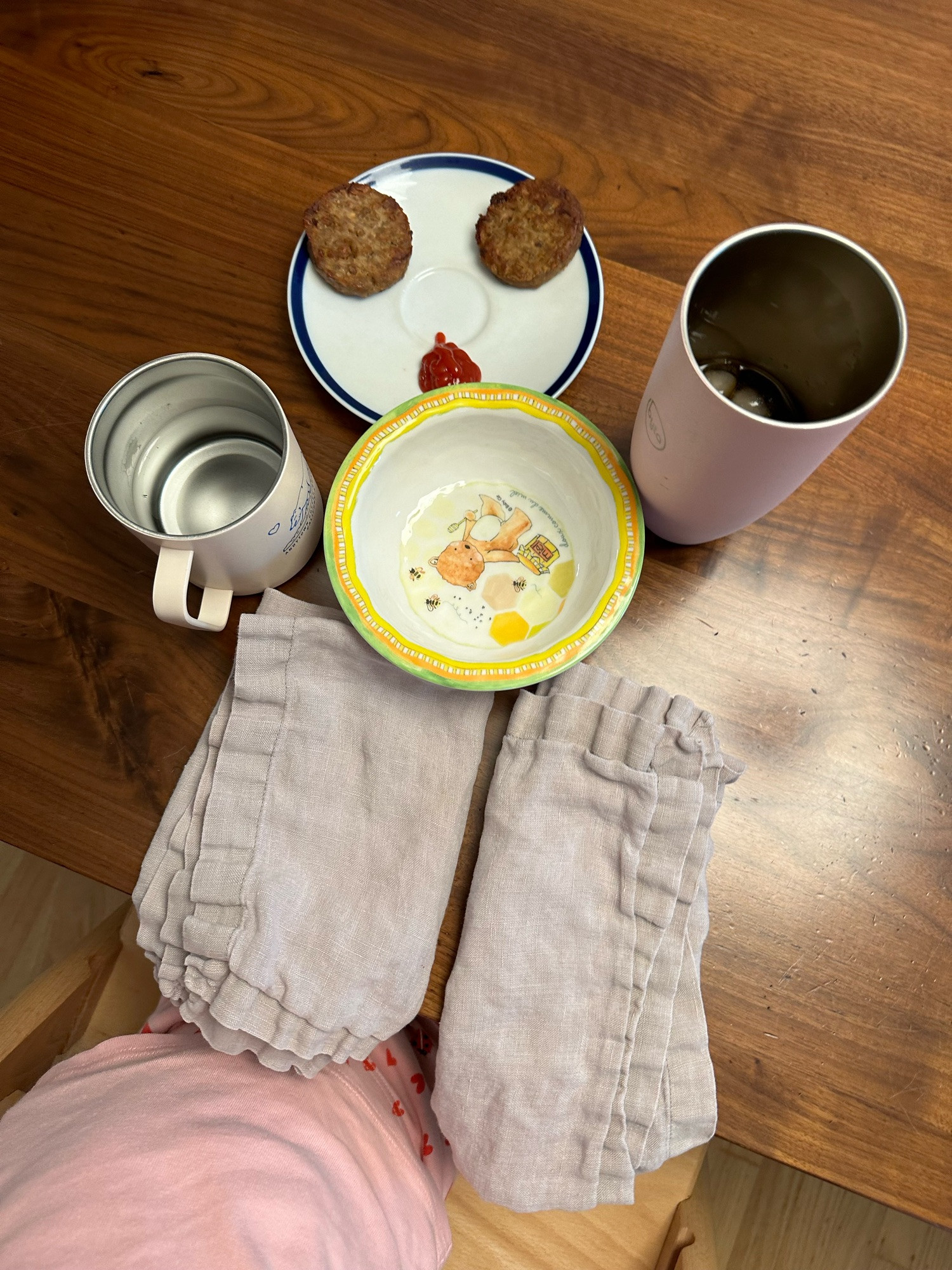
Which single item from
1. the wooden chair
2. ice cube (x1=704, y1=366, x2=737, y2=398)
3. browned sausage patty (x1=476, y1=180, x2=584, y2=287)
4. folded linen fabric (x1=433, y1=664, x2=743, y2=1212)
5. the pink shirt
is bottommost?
the wooden chair

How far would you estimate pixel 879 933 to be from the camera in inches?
21.7

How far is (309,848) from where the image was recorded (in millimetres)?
534

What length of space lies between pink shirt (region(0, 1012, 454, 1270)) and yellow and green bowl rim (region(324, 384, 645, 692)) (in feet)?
1.23

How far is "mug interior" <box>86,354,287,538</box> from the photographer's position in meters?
0.53

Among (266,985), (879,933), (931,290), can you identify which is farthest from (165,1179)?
(931,290)

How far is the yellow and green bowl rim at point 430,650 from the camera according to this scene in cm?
50

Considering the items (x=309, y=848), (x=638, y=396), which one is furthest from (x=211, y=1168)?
(x=638, y=396)

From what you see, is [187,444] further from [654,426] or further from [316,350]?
[654,426]

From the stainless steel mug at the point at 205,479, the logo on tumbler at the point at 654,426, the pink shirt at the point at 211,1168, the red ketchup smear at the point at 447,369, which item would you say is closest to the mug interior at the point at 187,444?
the stainless steel mug at the point at 205,479

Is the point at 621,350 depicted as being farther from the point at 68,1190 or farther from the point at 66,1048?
the point at 66,1048

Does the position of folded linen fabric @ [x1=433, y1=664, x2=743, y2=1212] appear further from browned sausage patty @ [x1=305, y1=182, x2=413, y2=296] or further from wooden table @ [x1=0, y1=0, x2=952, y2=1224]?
browned sausage patty @ [x1=305, y1=182, x2=413, y2=296]

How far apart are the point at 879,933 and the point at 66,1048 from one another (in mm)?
743

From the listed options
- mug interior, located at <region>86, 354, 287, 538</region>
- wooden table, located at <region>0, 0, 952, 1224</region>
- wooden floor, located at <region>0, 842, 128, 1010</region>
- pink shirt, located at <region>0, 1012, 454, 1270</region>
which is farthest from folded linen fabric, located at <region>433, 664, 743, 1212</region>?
wooden floor, located at <region>0, 842, 128, 1010</region>

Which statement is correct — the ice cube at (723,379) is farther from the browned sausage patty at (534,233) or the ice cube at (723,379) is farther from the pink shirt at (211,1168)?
the pink shirt at (211,1168)
